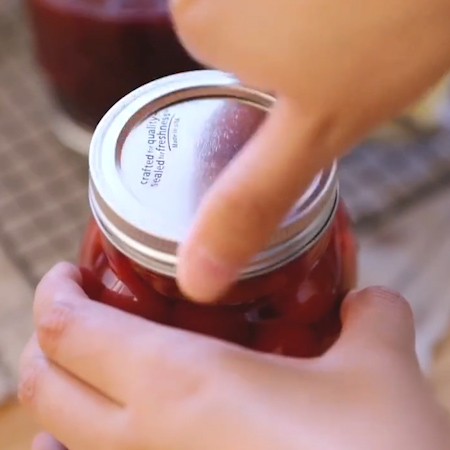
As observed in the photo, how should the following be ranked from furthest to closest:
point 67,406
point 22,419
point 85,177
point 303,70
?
point 85,177
point 22,419
point 67,406
point 303,70

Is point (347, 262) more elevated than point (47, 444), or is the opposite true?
point (347, 262)

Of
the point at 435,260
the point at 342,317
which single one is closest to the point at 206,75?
the point at 342,317

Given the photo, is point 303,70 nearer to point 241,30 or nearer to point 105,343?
point 241,30

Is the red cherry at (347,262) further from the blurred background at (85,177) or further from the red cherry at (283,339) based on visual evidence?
the blurred background at (85,177)

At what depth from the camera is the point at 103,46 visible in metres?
Answer: 0.54

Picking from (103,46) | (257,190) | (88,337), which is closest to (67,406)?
(88,337)

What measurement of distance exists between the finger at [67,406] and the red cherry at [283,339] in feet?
0.21

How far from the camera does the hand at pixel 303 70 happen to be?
0.61 feet

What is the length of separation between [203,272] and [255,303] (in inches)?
3.7

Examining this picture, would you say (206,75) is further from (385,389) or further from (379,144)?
(379,144)

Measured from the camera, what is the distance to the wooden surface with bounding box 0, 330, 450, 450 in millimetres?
479

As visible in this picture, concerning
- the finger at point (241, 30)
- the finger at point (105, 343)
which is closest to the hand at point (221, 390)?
the finger at point (105, 343)

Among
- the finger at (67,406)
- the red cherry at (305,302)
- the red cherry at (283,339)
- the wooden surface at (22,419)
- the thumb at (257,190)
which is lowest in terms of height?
the wooden surface at (22,419)

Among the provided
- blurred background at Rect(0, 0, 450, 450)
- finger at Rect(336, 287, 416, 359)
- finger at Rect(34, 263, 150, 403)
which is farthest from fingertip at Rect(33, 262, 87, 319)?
blurred background at Rect(0, 0, 450, 450)
